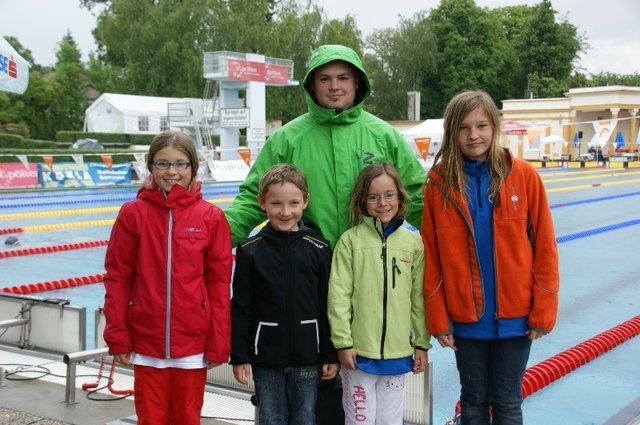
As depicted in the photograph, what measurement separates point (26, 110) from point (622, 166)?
112 ft

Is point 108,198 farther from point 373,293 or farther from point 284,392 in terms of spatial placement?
point 373,293

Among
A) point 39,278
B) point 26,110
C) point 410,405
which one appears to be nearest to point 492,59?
point 26,110

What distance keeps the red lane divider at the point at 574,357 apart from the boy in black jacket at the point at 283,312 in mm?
2452

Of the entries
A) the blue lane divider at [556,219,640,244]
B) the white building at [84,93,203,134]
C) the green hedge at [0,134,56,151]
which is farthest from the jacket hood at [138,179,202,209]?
the white building at [84,93,203,134]

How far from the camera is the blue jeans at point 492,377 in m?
2.91

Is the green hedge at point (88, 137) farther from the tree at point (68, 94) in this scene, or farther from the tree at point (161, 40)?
the tree at point (161, 40)

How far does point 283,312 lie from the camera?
2.91 meters

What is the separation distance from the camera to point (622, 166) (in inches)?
1431

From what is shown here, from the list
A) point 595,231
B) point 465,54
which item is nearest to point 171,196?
point 595,231

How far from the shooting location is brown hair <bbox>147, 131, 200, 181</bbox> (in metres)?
3.08

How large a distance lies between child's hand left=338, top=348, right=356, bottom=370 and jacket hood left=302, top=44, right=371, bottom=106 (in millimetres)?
1106

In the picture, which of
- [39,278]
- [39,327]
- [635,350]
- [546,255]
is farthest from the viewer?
[39,278]

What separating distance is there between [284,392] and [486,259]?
1.00m

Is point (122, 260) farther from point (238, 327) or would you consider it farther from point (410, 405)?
point (410, 405)
